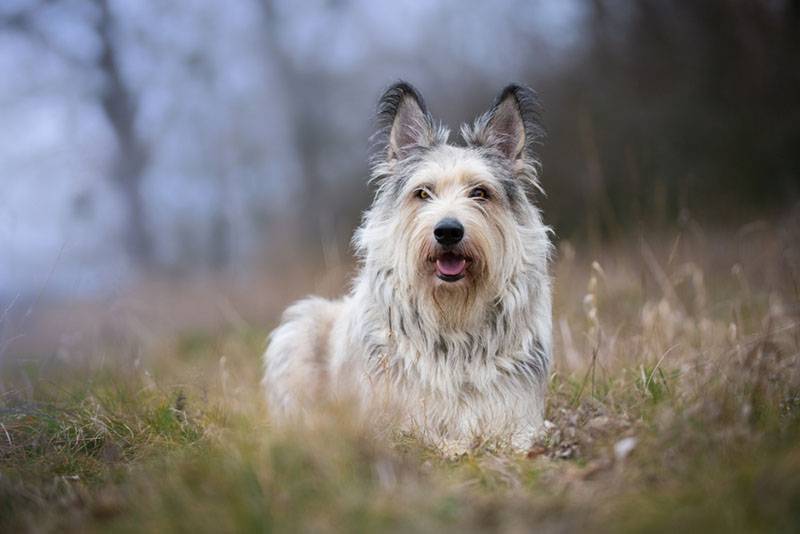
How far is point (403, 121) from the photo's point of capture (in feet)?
14.6

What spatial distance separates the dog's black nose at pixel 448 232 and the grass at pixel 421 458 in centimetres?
112

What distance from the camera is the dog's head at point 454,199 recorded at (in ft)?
12.7

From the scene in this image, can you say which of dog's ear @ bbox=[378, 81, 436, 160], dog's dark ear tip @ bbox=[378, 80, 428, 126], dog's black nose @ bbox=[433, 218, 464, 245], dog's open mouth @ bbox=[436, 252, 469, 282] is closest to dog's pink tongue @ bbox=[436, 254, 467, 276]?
dog's open mouth @ bbox=[436, 252, 469, 282]

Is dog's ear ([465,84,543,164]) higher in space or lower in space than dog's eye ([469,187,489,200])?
higher

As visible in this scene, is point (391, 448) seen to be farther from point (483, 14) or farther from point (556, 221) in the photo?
point (483, 14)

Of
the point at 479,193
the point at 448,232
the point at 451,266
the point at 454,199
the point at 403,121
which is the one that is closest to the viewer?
the point at 448,232

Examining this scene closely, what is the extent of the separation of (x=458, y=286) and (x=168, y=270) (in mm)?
12571

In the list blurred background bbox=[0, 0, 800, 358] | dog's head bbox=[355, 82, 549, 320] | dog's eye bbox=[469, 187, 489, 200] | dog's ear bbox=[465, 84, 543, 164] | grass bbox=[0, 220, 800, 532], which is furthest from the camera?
blurred background bbox=[0, 0, 800, 358]

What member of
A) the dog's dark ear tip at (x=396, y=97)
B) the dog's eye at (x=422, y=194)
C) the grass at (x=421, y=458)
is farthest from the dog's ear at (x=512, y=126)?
the grass at (x=421, y=458)

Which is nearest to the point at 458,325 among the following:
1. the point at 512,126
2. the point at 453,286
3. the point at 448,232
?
the point at 453,286

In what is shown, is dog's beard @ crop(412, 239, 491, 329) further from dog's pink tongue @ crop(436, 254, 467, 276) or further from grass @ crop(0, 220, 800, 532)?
grass @ crop(0, 220, 800, 532)

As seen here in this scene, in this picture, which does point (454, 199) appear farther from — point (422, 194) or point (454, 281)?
point (454, 281)

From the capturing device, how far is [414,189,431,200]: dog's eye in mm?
4148

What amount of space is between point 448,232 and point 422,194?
1.61 ft
